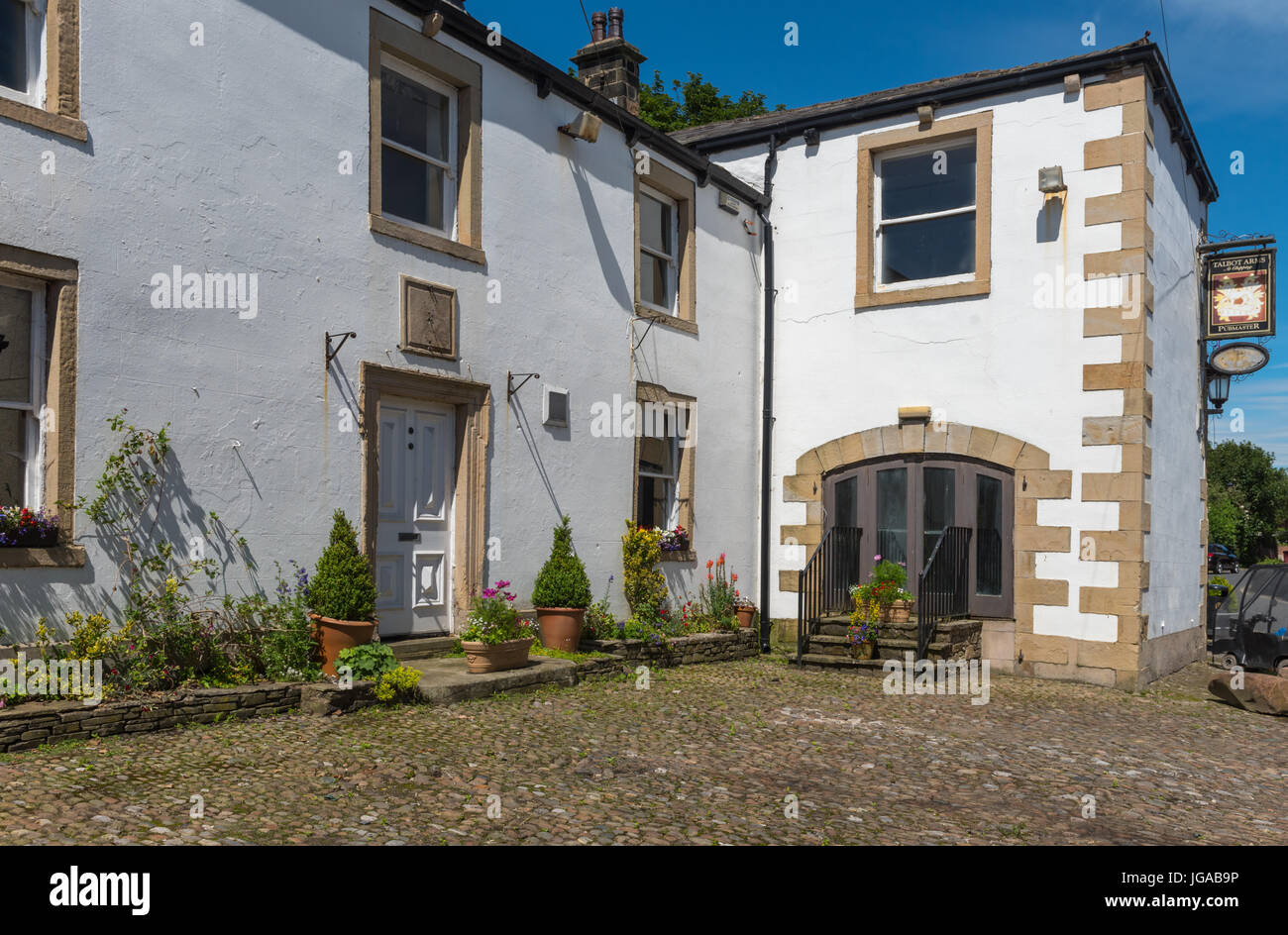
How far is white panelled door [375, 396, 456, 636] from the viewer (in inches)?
350

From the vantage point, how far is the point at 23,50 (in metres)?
6.56

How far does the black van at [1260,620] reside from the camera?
1130 cm

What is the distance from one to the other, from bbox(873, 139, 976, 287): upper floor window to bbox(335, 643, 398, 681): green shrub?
7.94m

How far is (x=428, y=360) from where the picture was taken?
9055mm

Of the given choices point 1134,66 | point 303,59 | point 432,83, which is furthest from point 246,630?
point 1134,66

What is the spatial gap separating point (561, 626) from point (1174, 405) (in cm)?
790

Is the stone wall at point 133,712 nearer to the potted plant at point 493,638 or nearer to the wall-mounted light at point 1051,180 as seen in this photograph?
the potted plant at point 493,638

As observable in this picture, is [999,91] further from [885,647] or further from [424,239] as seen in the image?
[424,239]

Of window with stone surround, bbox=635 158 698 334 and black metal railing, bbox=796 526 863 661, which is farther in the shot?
window with stone surround, bbox=635 158 698 334

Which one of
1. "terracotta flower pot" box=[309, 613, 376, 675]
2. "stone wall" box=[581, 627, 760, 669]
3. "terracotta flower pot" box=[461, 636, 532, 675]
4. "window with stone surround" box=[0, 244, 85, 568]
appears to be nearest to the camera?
"window with stone surround" box=[0, 244, 85, 568]

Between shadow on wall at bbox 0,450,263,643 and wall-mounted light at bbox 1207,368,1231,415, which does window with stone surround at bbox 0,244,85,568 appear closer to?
shadow on wall at bbox 0,450,263,643

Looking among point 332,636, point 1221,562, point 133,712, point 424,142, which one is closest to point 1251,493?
point 1221,562

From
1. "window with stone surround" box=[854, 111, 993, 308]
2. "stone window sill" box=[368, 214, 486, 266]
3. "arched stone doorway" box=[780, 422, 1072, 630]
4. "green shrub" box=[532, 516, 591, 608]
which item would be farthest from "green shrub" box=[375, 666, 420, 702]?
"window with stone surround" box=[854, 111, 993, 308]

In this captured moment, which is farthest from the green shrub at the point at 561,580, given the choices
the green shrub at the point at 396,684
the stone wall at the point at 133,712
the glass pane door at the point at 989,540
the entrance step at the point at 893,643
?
the glass pane door at the point at 989,540
